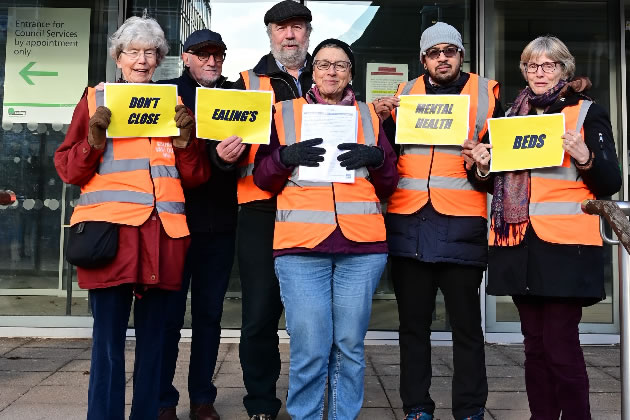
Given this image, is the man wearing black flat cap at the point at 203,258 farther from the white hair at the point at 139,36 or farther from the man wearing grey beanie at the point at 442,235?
the man wearing grey beanie at the point at 442,235

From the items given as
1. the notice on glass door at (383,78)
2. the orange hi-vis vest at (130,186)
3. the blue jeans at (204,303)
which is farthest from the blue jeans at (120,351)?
the notice on glass door at (383,78)

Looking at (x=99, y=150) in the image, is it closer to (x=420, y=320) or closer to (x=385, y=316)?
(x=420, y=320)

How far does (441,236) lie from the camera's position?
3396mm

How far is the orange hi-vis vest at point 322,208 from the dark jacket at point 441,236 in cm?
31

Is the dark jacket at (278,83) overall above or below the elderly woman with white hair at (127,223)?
above

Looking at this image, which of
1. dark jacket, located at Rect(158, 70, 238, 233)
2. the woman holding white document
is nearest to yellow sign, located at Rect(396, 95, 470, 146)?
the woman holding white document

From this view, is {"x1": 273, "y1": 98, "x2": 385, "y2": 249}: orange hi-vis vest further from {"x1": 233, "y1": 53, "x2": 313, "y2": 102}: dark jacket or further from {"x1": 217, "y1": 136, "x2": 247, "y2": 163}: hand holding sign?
{"x1": 233, "y1": 53, "x2": 313, "y2": 102}: dark jacket

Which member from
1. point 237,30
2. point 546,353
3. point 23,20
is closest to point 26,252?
point 23,20

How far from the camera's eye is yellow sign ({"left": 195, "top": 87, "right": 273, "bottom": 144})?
3.16 meters

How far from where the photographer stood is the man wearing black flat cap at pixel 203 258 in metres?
3.70

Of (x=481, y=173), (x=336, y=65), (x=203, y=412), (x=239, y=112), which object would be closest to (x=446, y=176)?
(x=481, y=173)

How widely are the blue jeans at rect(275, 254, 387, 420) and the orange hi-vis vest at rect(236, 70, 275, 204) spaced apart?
1.47ft

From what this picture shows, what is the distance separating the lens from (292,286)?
123 inches

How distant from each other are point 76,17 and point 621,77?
4.83 metres
